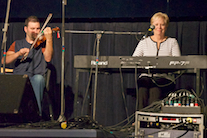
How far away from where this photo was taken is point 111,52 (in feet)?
11.5

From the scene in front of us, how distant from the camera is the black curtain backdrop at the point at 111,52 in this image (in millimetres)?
3328

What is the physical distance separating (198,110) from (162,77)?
66 centimetres

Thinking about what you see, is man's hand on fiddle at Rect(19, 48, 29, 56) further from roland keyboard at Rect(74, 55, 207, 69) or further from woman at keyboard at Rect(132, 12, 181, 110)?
woman at keyboard at Rect(132, 12, 181, 110)

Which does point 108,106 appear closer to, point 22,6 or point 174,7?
point 174,7

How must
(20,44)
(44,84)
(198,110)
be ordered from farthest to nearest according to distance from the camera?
(20,44) → (44,84) → (198,110)

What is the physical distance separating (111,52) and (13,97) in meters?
1.87

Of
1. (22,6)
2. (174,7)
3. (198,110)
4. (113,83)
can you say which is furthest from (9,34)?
(198,110)

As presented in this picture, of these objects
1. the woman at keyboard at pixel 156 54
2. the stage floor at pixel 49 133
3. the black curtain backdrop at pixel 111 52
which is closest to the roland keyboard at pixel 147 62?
the woman at keyboard at pixel 156 54

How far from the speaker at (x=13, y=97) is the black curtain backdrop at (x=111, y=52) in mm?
1470

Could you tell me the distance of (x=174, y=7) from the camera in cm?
317

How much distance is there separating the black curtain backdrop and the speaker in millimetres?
1470

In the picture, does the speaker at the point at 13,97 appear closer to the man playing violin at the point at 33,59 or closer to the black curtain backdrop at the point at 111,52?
the man playing violin at the point at 33,59

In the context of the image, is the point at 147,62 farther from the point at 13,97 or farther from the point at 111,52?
the point at 111,52

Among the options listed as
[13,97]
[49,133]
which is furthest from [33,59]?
[49,133]
